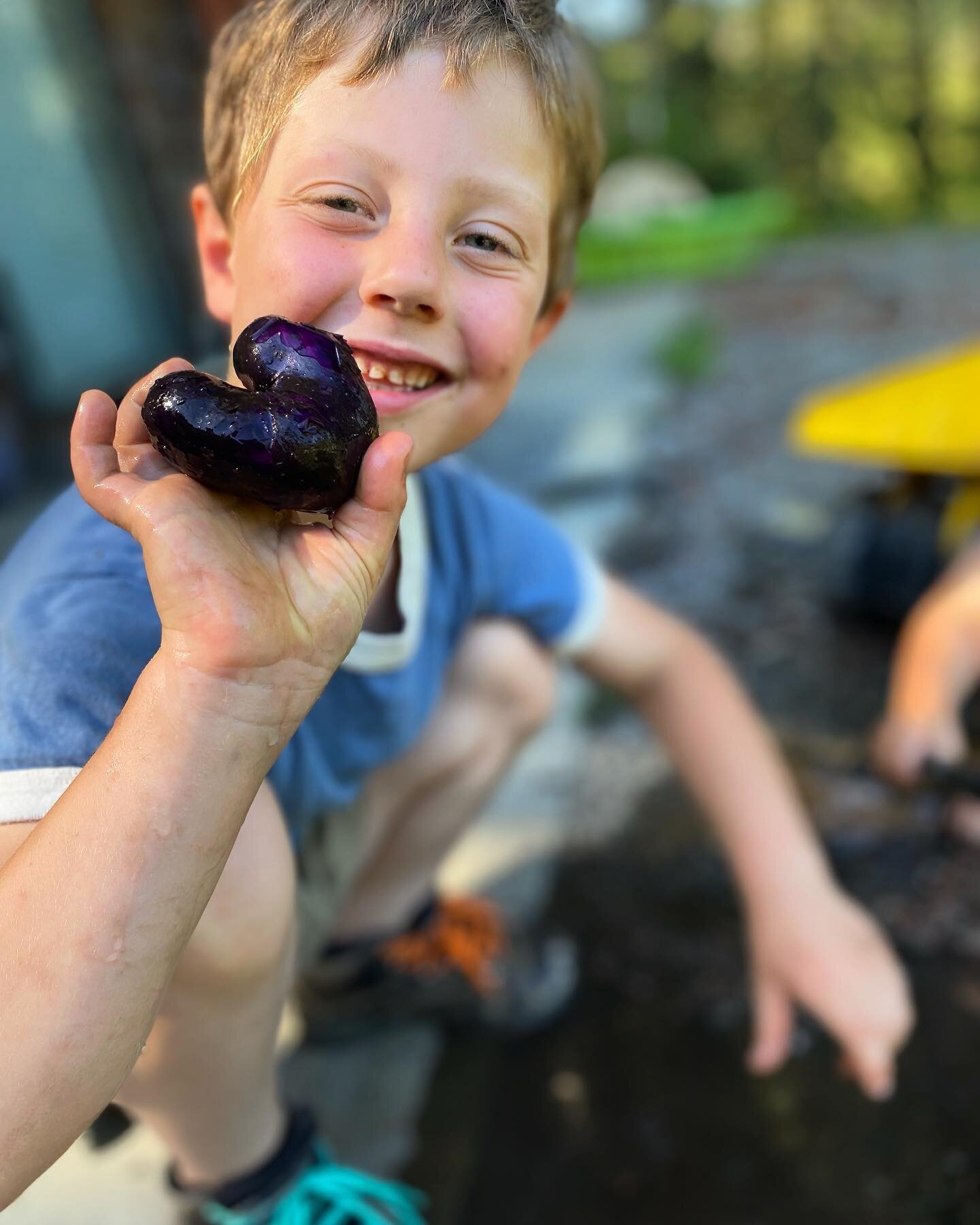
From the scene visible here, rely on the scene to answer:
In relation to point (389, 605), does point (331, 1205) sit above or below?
below

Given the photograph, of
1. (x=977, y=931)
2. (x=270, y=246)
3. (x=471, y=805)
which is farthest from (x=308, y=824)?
(x=977, y=931)

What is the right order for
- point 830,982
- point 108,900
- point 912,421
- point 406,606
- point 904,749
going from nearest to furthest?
point 108,900 → point 406,606 → point 830,982 → point 904,749 → point 912,421

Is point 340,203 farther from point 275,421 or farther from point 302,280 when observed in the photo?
Answer: point 275,421

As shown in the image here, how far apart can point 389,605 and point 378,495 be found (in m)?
0.35

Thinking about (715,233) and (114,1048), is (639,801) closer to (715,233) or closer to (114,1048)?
(114,1048)

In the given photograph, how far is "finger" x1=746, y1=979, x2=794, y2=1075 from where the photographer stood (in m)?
1.20

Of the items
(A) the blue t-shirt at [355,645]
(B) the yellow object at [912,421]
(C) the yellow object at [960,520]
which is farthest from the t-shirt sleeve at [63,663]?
(C) the yellow object at [960,520]

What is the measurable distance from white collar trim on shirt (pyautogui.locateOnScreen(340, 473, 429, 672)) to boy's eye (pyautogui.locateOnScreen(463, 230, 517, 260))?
0.76ft

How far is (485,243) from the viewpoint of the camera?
81 centimetres

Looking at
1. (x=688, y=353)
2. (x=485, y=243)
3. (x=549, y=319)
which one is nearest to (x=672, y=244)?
(x=688, y=353)

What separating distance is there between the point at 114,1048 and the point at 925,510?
6.15ft

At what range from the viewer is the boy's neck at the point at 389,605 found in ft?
3.40

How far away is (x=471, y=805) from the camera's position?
4.21 ft

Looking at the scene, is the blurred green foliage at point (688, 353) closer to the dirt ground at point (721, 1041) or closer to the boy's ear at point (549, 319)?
the dirt ground at point (721, 1041)
